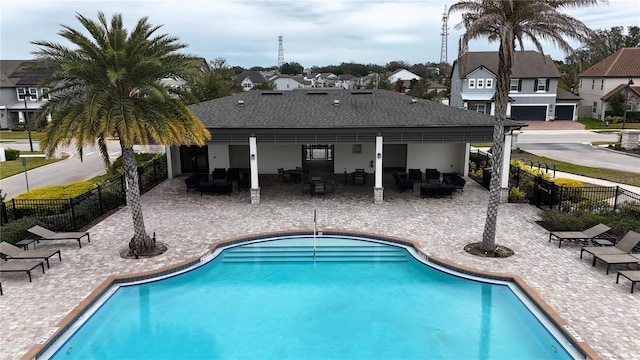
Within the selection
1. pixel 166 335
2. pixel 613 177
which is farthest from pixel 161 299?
pixel 613 177

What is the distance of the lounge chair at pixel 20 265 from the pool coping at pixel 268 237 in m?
2.25

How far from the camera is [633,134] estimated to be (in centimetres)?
3553

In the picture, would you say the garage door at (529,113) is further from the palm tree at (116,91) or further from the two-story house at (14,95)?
the two-story house at (14,95)

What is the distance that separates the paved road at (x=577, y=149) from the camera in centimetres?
3104

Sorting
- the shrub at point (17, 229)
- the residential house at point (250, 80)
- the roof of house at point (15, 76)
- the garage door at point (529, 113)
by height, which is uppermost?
the residential house at point (250, 80)

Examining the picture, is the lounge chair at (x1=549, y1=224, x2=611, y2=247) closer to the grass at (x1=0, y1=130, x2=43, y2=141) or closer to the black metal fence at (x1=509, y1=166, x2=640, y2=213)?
the black metal fence at (x1=509, y1=166, x2=640, y2=213)

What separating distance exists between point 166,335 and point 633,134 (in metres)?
39.0

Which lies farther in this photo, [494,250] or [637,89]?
[637,89]

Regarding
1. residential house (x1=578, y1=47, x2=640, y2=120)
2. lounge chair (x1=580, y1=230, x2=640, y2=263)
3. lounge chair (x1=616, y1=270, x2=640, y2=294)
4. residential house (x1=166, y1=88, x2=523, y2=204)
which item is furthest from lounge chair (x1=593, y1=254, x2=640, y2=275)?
residential house (x1=578, y1=47, x2=640, y2=120)

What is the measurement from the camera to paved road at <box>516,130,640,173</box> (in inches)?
1222

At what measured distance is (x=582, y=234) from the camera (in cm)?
1485

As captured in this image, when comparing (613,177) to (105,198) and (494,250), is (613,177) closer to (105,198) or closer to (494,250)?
(494,250)

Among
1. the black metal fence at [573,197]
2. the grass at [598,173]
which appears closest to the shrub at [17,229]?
the black metal fence at [573,197]

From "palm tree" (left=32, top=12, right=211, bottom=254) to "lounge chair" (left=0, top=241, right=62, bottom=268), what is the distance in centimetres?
240
